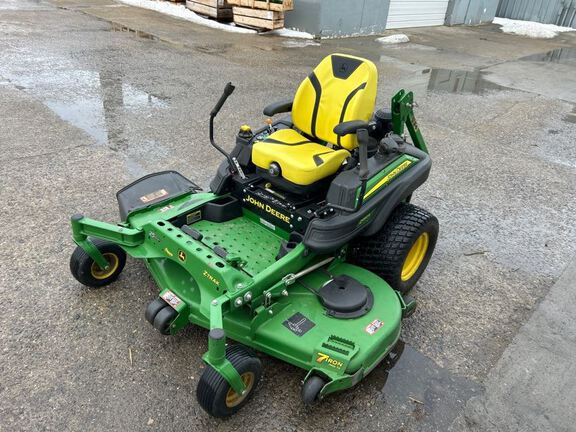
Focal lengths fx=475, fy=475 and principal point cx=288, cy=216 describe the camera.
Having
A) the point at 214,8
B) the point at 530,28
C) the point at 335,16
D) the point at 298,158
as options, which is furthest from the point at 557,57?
the point at 298,158

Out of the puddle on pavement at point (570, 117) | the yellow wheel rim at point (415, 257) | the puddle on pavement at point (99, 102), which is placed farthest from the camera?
the puddle on pavement at point (570, 117)

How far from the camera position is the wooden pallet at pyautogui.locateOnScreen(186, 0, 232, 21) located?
1081cm

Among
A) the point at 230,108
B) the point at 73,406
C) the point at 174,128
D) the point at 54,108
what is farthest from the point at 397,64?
the point at 73,406

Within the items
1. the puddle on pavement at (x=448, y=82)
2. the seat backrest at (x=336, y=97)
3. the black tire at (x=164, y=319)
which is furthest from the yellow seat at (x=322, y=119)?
the puddle on pavement at (x=448, y=82)

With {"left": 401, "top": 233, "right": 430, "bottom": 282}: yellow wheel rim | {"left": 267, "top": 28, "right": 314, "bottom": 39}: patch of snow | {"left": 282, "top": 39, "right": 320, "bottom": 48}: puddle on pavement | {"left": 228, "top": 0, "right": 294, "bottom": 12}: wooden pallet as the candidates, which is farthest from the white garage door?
{"left": 401, "top": 233, "right": 430, "bottom": 282}: yellow wheel rim

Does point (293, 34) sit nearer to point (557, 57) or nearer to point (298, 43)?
point (298, 43)

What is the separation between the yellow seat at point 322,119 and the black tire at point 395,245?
0.48 metres

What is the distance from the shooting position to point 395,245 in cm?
280

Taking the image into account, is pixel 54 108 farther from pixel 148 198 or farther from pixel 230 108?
pixel 148 198

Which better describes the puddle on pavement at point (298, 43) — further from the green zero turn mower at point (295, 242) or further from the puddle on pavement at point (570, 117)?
the green zero turn mower at point (295, 242)

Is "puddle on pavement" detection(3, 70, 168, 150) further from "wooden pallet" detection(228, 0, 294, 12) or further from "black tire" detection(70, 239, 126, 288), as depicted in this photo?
"wooden pallet" detection(228, 0, 294, 12)

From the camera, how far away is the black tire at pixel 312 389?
6.94 feet

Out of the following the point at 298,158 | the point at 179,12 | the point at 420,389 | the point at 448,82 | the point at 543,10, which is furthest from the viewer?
the point at 543,10

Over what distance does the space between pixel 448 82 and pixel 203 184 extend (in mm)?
5736
